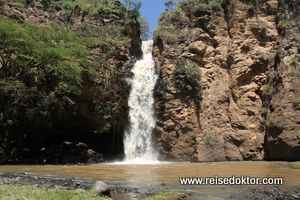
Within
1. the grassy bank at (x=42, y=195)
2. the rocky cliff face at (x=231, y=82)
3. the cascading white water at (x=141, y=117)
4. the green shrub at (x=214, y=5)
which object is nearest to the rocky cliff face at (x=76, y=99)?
the cascading white water at (x=141, y=117)

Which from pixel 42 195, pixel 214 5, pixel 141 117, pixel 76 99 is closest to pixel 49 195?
pixel 42 195

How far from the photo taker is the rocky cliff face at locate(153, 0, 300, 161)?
58.5 ft

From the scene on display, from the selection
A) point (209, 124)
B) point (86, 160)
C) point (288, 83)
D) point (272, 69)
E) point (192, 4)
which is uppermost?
point (192, 4)

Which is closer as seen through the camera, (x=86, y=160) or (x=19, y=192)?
(x=19, y=192)

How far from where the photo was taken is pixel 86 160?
19.5 metres

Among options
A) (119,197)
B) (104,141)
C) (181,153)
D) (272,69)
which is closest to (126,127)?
(104,141)

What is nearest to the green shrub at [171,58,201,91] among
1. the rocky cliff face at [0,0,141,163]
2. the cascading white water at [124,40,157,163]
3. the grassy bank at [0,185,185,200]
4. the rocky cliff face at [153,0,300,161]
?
the rocky cliff face at [153,0,300,161]

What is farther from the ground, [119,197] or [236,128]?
[236,128]

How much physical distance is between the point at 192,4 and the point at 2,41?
1653 centimetres

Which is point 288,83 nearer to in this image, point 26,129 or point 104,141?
point 104,141

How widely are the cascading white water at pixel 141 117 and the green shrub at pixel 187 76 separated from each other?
7.54 feet

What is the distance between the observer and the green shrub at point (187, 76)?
2045 centimetres

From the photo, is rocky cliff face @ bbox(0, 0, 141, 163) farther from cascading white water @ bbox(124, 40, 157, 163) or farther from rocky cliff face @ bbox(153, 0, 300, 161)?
rocky cliff face @ bbox(153, 0, 300, 161)

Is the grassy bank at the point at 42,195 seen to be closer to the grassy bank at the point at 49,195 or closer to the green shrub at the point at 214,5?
the grassy bank at the point at 49,195
